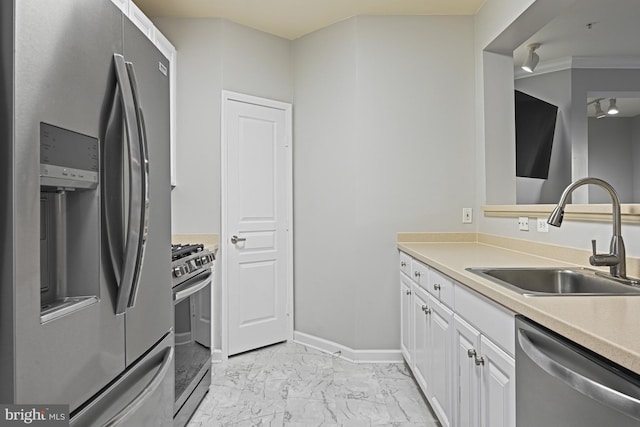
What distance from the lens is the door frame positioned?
3.61m

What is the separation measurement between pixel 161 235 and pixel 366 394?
6.35ft

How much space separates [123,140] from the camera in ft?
3.97

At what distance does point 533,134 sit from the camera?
416 centimetres

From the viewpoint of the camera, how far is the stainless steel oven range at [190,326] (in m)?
2.29

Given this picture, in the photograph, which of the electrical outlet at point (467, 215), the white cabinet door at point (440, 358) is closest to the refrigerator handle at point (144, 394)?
the white cabinet door at point (440, 358)

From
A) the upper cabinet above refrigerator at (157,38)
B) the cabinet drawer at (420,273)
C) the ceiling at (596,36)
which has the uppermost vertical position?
the ceiling at (596,36)

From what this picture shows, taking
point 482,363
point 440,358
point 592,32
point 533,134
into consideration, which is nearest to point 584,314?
point 482,363

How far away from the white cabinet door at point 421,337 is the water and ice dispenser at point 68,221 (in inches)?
73.6

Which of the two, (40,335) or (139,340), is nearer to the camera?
(40,335)

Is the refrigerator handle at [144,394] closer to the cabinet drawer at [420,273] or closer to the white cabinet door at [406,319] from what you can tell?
the cabinet drawer at [420,273]

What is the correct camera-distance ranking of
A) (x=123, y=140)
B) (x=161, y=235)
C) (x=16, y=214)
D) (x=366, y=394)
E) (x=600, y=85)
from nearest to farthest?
(x=16, y=214)
(x=123, y=140)
(x=161, y=235)
(x=366, y=394)
(x=600, y=85)

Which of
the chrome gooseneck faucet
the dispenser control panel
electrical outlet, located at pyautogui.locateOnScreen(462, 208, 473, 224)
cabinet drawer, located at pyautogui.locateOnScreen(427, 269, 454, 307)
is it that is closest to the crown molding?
electrical outlet, located at pyautogui.locateOnScreen(462, 208, 473, 224)

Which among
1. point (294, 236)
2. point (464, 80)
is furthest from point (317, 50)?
point (294, 236)

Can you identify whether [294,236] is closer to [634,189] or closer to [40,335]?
[40,335]
